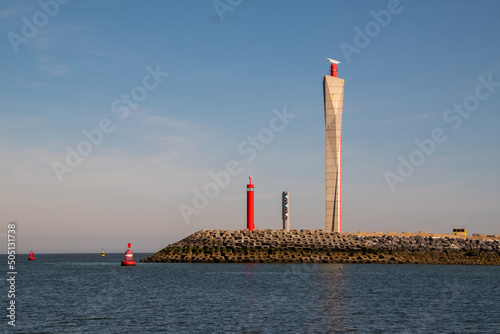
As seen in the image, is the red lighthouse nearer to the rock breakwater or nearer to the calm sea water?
the rock breakwater

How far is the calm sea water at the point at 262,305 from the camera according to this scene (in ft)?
100

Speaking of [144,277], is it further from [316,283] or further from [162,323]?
[162,323]

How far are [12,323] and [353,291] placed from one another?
2566cm

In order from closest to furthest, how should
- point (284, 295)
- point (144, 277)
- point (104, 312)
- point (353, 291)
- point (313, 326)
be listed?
1. point (313, 326)
2. point (104, 312)
3. point (284, 295)
4. point (353, 291)
5. point (144, 277)

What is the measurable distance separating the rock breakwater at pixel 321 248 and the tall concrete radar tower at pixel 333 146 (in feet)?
11.4

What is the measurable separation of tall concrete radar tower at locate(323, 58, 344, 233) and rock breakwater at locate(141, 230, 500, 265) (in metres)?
3.46

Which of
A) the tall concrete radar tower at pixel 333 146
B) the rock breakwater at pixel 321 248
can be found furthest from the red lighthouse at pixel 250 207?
the tall concrete radar tower at pixel 333 146

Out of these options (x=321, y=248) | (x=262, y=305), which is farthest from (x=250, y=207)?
(x=262, y=305)

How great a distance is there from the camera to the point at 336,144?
84625 millimetres

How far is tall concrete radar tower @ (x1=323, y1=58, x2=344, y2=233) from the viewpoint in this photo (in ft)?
278

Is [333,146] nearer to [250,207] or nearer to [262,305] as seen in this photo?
[250,207]

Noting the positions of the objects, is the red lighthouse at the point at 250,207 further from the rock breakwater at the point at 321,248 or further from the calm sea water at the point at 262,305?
the calm sea water at the point at 262,305

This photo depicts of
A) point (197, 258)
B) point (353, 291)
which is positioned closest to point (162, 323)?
point (353, 291)

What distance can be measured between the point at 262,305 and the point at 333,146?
162ft
